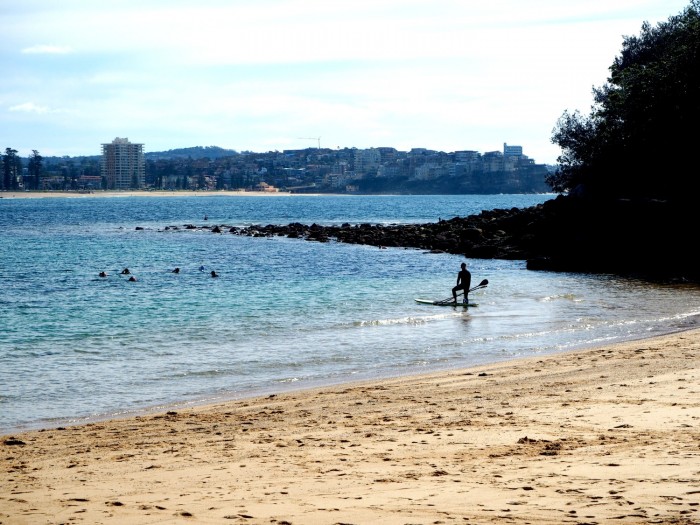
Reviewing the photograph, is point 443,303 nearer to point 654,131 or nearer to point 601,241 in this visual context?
point 601,241

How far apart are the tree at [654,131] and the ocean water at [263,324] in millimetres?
7871

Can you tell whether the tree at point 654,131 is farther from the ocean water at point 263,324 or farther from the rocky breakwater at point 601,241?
the ocean water at point 263,324

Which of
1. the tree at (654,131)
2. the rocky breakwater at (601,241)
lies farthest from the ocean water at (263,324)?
the tree at (654,131)

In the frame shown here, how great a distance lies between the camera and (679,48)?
46.0 metres

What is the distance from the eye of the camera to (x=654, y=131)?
4456 centimetres

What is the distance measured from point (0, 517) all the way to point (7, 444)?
4.33 m

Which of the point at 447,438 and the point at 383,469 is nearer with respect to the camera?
the point at 383,469

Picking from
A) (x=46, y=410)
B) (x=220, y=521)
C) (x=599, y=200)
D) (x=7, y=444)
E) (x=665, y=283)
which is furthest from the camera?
(x=599, y=200)

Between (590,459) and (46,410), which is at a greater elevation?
(590,459)

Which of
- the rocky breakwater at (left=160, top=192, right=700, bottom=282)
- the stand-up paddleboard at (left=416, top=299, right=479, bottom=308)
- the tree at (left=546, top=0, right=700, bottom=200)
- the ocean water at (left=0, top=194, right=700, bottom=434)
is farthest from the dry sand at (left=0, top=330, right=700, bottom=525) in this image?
the tree at (left=546, top=0, right=700, bottom=200)

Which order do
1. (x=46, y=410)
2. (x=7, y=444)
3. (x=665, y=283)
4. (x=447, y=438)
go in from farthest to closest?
(x=665, y=283) < (x=46, y=410) < (x=7, y=444) < (x=447, y=438)

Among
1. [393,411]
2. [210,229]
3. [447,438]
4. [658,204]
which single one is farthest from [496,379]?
[210,229]

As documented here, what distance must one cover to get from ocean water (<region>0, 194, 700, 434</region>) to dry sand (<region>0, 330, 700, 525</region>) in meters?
2.61

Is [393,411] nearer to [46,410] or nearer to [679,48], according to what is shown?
[46,410]
